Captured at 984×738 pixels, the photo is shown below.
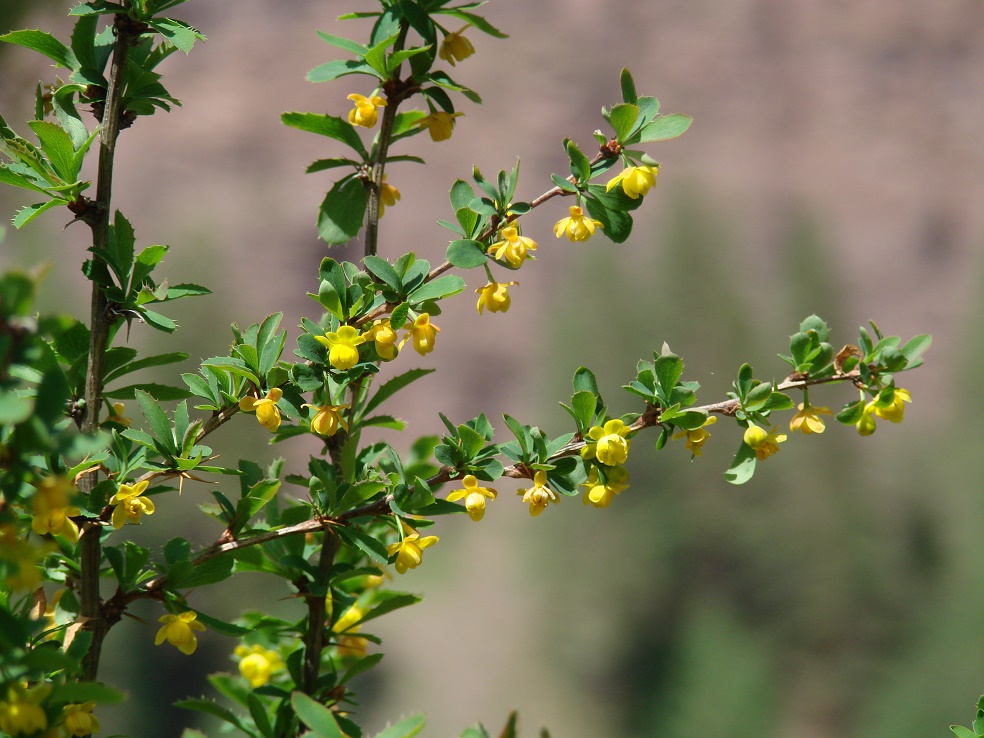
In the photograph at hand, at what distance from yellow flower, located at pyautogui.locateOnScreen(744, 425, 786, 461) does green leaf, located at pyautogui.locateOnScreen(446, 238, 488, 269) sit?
17 centimetres

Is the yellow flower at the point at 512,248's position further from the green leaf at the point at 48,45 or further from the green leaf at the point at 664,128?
the green leaf at the point at 48,45

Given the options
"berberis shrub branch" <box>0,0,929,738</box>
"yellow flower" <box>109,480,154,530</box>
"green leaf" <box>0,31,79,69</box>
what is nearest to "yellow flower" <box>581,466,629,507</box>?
"berberis shrub branch" <box>0,0,929,738</box>

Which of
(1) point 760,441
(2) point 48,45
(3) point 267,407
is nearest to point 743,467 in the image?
(1) point 760,441

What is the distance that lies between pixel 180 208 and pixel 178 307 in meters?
3.01

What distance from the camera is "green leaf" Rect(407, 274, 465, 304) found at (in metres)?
0.44

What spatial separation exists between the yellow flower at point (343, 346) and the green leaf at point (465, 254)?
0.06 metres

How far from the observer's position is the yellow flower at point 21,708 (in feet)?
1.05

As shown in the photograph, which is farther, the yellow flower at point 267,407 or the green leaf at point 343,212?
the green leaf at point 343,212

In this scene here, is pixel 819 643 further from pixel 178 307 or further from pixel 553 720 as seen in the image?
pixel 178 307

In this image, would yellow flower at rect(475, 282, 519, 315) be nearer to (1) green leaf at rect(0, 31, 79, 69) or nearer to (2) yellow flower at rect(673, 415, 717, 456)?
(2) yellow flower at rect(673, 415, 717, 456)

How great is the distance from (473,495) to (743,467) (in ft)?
0.48

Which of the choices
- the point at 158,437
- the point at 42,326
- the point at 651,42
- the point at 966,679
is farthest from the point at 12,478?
the point at 651,42

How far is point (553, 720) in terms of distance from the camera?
22.8 ft

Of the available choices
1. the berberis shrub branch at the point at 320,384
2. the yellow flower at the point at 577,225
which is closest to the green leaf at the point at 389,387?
the berberis shrub branch at the point at 320,384
